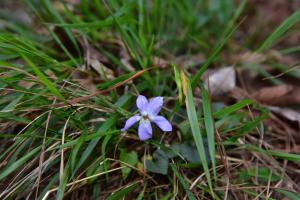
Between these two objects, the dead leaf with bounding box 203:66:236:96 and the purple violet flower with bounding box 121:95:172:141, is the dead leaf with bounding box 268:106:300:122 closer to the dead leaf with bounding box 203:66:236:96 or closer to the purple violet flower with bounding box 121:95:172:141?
the dead leaf with bounding box 203:66:236:96

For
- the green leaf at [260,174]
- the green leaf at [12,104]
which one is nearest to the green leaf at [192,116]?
the green leaf at [260,174]

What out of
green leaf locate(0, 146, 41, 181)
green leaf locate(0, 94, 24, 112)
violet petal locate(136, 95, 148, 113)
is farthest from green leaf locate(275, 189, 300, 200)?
green leaf locate(0, 94, 24, 112)

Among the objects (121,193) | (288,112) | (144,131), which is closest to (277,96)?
(288,112)

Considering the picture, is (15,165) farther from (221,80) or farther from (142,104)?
(221,80)

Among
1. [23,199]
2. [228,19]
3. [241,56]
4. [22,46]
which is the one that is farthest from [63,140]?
[228,19]

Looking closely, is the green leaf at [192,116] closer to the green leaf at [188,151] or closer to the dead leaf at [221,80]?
the green leaf at [188,151]
